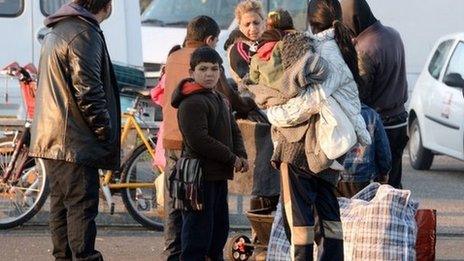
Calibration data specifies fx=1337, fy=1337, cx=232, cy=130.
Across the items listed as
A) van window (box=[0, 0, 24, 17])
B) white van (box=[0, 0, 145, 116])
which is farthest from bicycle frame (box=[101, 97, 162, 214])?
van window (box=[0, 0, 24, 17])

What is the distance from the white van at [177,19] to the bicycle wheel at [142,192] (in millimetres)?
7904

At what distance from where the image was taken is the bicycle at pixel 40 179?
10250 millimetres

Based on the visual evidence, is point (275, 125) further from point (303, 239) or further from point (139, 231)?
point (139, 231)

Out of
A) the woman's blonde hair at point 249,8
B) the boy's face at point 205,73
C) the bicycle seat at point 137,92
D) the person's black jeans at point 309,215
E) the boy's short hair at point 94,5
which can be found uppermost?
the boy's short hair at point 94,5

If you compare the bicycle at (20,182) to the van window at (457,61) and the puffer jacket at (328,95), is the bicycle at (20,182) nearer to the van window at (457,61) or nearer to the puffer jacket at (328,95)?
the puffer jacket at (328,95)

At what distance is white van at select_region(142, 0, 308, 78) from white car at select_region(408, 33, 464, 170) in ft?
10.8

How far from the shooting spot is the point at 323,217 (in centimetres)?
776

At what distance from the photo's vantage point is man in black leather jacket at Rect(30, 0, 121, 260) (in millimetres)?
7469

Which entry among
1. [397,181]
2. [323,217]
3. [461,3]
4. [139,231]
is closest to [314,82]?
[323,217]

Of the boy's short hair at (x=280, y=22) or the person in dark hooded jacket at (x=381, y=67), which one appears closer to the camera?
the boy's short hair at (x=280, y=22)

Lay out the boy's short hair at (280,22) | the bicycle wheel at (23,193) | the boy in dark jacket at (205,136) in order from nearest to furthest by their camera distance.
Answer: the boy in dark jacket at (205,136), the boy's short hair at (280,22), the bicycle wheel at (23,193)

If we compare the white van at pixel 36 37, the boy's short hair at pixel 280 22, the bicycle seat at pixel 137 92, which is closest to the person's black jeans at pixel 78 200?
the boy's short hair at pixel 280 22

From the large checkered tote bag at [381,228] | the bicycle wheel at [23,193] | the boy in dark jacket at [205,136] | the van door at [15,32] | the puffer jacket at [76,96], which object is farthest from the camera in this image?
the van door at [15,32]

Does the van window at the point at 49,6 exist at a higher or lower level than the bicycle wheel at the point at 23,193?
higher
